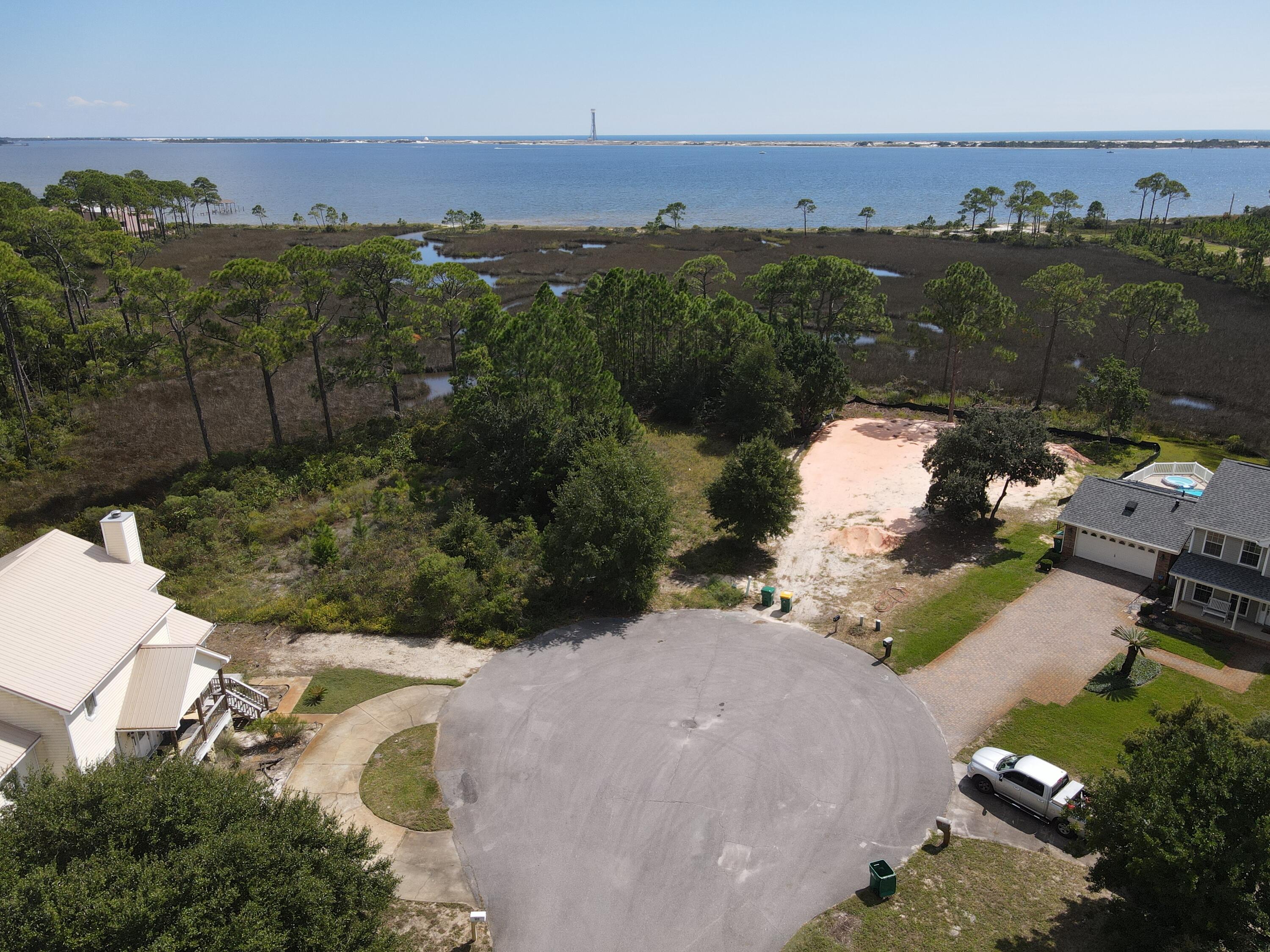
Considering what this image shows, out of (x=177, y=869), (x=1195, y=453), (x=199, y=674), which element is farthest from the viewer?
(x=1195, y=453)

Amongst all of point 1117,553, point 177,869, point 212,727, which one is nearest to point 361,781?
point 212,727

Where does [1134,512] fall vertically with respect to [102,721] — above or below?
below

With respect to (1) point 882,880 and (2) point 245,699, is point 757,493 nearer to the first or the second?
(1) point 882,880

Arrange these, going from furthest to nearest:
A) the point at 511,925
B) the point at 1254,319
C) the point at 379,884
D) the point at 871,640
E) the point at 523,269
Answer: the point at 523,269 → the point at 1254,319 → the point at 871,640 → the point at 511,925 → the point at 379,884

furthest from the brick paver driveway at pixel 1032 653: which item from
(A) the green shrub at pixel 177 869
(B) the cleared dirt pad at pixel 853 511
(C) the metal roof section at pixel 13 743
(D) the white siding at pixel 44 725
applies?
(C) the metal roof section at pixel 13 743

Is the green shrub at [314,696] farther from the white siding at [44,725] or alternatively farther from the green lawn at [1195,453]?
the green lawn at [1195,453]

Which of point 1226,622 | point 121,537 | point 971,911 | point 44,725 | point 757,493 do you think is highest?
point 121,537

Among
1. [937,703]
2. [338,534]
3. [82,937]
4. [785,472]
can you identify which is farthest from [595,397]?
[82,937]

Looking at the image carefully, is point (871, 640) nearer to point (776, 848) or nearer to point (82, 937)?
point (776, 848)
